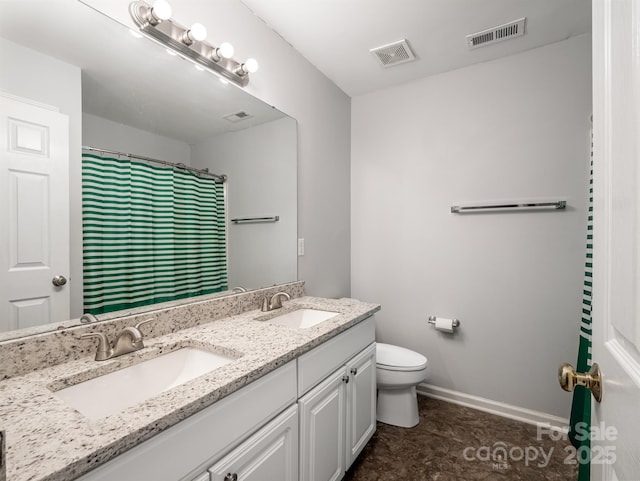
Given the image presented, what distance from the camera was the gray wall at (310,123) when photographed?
1630 millimetres

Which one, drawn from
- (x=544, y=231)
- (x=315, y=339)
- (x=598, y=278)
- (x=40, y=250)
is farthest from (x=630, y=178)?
(x=544, y=231)

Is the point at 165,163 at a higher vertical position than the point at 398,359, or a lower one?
higher

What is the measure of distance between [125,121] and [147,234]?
1.49ft

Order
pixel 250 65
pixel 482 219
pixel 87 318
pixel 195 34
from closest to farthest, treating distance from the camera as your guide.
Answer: pixel 87 318 < pixel 195 34 < pixel 250 65 < pixel 482 219

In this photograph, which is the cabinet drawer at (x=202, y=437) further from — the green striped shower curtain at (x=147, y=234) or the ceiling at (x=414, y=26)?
the ceiling at (x=414, y=26)

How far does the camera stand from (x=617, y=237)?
471 mm

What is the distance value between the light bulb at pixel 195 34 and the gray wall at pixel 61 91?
48 centimetres

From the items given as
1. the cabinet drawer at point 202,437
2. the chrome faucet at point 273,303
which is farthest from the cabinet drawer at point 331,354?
the chrome faucet at point 273,303

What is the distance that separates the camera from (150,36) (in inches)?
50.0

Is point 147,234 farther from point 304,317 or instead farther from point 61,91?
point 304,317

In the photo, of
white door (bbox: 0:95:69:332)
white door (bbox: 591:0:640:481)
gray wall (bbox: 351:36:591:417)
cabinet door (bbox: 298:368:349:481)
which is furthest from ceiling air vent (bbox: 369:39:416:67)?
cabinet door (bbox: 298:368:349:481)

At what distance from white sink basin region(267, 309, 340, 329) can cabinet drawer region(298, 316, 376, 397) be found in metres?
0.18

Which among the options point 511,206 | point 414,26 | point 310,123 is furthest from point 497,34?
point 310,123

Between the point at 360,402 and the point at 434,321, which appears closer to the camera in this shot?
the point at 360,402
